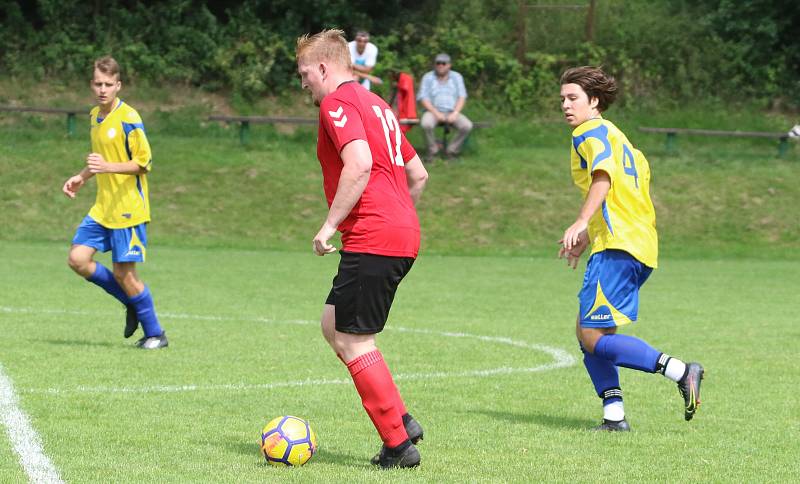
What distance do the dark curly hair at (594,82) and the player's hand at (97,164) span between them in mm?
3837

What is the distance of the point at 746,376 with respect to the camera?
871 cm

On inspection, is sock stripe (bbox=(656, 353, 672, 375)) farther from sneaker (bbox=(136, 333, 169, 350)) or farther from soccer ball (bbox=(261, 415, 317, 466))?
sneaker (bbox=(136, 333, 169, 350))

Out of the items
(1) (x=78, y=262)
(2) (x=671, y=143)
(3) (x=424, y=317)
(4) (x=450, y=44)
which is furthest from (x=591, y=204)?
(4) (x=450, y=44)

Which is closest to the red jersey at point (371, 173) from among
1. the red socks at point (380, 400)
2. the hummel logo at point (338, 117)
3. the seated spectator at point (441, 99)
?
the hummel logo at point (338, 117)

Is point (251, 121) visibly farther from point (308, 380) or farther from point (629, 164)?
point (629, 164)

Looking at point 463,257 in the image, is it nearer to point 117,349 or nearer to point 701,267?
point 701,267

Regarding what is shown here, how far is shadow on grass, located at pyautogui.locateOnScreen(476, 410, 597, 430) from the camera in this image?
6.87 meters

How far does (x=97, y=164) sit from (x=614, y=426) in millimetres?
4318

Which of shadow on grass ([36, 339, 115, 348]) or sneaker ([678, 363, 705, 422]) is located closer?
sneaker ([678, 363, 705, 422])

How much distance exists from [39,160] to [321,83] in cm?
1820

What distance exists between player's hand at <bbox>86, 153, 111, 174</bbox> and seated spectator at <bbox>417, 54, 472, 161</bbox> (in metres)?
13.2

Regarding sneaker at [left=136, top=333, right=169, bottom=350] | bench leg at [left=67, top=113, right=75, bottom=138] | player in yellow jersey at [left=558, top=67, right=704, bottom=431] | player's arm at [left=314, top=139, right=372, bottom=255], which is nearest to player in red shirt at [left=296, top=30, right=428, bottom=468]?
player's arm at [left=314, top=139, right=372, bottom=255]

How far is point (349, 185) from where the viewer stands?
5.43 m

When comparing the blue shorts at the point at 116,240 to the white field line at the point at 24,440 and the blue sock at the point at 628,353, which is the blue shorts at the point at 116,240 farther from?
the blue sock at the point at 628,353
